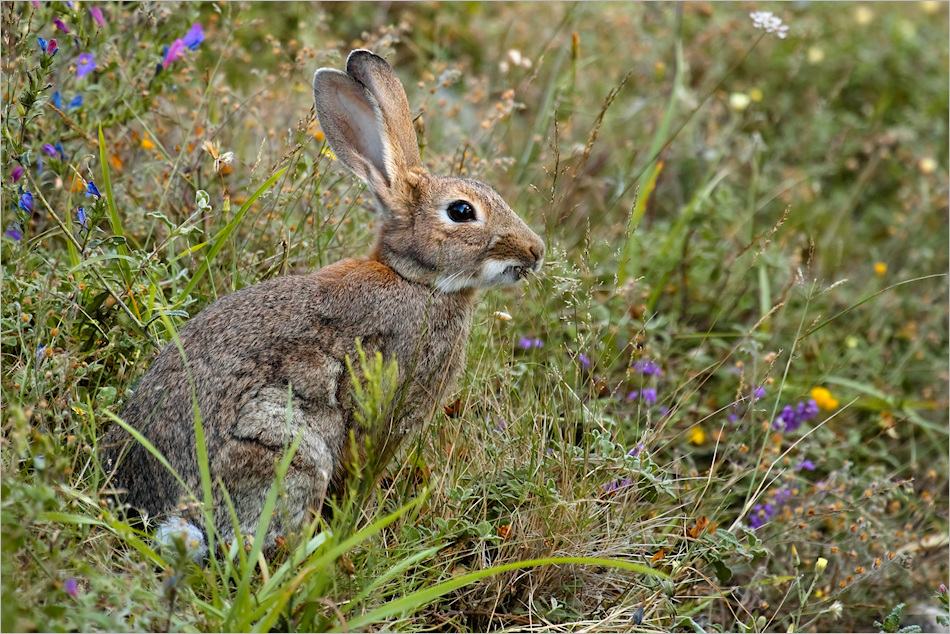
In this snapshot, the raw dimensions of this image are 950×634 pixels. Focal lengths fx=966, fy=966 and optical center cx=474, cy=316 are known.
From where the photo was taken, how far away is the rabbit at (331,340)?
11.9 ft

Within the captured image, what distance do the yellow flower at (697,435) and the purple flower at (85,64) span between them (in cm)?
337

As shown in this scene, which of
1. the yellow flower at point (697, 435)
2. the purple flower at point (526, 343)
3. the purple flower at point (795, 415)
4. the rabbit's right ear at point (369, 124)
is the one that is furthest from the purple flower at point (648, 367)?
the rabbit's right ear at point (369, 124)

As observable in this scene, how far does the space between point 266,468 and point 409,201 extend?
4.68ft

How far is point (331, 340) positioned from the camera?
3.94 meters

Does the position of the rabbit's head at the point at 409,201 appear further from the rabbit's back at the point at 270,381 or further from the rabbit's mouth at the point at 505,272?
the rabbit's back at the point at 270,381

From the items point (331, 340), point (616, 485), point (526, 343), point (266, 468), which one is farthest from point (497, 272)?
point (266, 468)

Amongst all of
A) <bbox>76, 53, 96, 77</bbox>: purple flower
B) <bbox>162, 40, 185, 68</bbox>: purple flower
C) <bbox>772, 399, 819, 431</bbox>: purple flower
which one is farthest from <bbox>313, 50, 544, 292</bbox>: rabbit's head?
<bbox>772, 399, 819, 431</bbox>: purple flower

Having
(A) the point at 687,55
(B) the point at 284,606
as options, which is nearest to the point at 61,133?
(B) the point at 284,606

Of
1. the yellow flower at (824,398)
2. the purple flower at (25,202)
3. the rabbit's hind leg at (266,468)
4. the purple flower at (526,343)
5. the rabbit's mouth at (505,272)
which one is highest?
the purple flower at (25,202)

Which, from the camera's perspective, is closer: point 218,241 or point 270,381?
point 270,381

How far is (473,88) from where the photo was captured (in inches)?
248

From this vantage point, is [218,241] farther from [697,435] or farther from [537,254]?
[697,435]

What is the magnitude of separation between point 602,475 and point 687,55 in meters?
4.77

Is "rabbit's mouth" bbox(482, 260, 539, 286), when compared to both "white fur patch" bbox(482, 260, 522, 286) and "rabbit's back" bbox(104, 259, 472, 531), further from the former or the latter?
"rabbit's back" bbox(104, 259, 472, 531)
